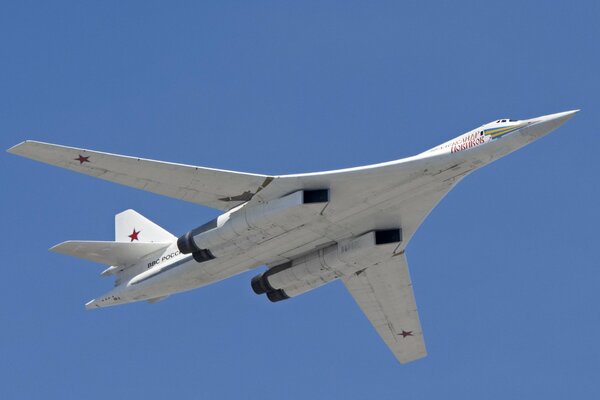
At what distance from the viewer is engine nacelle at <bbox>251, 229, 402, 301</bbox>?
37.4 metres

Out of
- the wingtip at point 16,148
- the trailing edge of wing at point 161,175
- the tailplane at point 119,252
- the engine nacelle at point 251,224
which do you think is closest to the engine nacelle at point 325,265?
the engine nacelle at point 251,224

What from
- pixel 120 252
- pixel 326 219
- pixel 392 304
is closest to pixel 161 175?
pixel 326 219

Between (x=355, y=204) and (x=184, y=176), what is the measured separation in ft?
16.9

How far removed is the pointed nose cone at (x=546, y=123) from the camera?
32562mm

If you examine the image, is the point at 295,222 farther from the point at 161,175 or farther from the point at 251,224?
the point at 161,175

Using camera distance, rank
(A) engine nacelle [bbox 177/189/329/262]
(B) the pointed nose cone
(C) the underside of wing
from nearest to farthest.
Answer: (B) the pointed nose cone < (A) engine nacelle [bbox 177/189/329/262] < (C) the underside of wing

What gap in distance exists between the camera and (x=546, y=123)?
3288 cm

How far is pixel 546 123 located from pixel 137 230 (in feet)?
53.4

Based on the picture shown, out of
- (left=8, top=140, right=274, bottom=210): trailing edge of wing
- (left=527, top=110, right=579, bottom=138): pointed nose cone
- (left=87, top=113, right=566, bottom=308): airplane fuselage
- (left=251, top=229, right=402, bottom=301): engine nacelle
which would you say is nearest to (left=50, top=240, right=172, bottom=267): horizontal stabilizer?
(left=87, top=113, right=566, bottom=308): airplane fuselage

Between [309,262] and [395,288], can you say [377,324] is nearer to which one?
[395,288]

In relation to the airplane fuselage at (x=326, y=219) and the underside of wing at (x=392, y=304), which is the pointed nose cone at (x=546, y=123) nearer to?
the airplane fuselage at (x=326, y=219)

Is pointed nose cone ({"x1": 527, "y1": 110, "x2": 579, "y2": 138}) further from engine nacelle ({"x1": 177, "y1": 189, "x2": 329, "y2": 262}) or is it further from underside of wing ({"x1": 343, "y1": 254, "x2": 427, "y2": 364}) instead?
underside of wing ({"x1": 343, "y1": 254, "x2": 427, "y2": 364})

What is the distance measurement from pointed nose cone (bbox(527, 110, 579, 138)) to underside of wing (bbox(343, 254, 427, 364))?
7.94m

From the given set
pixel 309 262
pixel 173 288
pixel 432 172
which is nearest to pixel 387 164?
pixel 432 172
